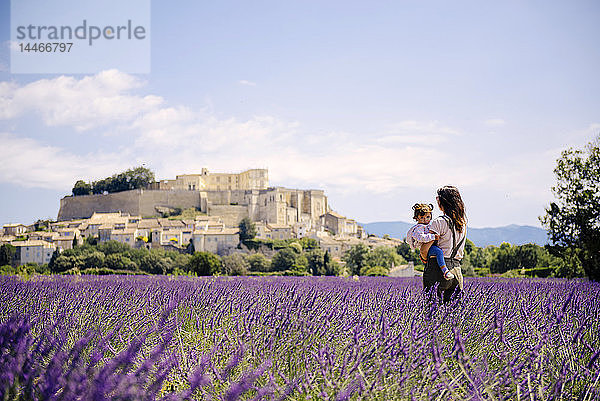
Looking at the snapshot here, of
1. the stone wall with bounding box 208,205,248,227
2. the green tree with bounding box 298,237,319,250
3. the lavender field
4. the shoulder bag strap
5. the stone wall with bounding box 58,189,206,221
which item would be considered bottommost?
the green tree with bounding box 298,237,319,250

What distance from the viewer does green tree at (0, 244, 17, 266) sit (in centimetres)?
5509

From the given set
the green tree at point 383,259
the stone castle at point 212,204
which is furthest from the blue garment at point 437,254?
the stone castle at point 212,204

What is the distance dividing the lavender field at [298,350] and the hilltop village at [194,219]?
57999 mm

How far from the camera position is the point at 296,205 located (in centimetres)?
8294

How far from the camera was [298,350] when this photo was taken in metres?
2.33

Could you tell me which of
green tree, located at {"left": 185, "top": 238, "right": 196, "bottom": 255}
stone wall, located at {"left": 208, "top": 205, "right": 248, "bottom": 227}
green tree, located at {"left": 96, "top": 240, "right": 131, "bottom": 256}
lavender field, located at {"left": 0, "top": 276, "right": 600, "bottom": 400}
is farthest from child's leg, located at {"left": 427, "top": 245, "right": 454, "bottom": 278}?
stone wall, located at {"left": 208, "top": 205, "right": 248, "bottom": 227}

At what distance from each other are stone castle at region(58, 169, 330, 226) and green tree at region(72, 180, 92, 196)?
2.74 m

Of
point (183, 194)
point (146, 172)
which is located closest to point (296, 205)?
point (183, 194)

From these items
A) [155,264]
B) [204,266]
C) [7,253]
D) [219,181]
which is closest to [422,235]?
[204,266]

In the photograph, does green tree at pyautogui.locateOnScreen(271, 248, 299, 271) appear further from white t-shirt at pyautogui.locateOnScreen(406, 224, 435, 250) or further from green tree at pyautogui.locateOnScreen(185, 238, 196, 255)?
white t-shirt at pyautogui.locateOnScreen(406, 224, 435, 250)

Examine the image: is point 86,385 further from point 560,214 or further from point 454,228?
point 560,214

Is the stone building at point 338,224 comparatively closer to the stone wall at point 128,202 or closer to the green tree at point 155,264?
the stone wall at point 128,202

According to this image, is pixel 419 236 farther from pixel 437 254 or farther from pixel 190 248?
pixel 190 248

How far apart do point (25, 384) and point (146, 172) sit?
84618 mm
